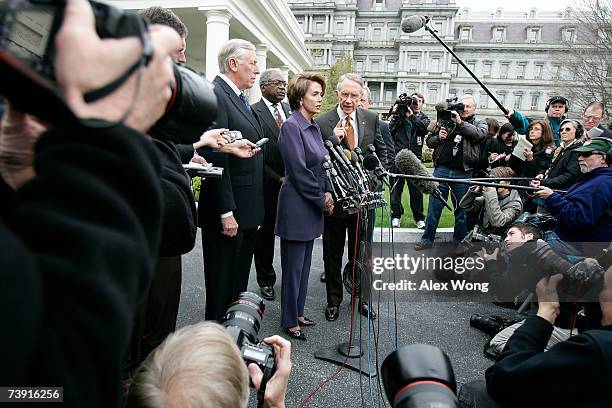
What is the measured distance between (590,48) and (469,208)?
18979mm

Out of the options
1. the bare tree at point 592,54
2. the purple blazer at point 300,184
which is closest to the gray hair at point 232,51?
the purple blazer at point 300,184

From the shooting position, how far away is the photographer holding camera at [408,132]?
7645mm

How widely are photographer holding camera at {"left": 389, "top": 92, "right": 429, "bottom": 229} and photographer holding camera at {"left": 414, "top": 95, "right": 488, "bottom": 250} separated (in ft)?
3.99

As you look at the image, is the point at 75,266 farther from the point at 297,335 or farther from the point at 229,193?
the point at 297,335

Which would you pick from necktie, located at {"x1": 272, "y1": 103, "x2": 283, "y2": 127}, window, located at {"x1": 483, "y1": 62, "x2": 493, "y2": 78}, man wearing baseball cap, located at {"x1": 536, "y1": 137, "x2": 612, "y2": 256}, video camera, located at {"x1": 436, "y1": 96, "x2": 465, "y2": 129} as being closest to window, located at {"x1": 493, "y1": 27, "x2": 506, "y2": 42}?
window, located at {"x1": 483, "y1": 62, "x2": 493, "y2": 78}

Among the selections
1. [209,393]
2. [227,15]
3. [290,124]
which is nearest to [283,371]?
[209,393]

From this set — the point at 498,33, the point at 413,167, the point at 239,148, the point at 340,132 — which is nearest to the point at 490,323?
the point at 413,167

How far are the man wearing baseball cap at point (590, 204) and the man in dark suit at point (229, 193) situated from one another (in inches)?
89.8

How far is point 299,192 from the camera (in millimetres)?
3443

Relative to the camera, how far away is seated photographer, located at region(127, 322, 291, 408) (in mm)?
1100

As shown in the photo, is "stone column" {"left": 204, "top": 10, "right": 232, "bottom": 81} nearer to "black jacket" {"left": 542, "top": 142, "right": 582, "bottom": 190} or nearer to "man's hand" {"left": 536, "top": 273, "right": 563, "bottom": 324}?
"black jacket" {"left": 542, "top": 142, "right": 582, "bottom": 190}

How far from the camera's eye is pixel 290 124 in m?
3.39

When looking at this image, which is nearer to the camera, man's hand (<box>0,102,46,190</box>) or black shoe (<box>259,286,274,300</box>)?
man's hand (<box>0,102,46,190</box>)

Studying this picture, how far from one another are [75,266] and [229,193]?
2490mm
